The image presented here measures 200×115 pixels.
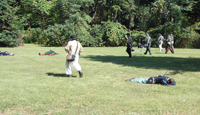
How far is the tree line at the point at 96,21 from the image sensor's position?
37469 millimetres

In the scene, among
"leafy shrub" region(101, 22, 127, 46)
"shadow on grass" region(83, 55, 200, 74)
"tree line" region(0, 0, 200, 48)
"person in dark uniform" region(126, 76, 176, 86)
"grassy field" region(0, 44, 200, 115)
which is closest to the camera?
"grassy field" region(0, 44, 200, 115)

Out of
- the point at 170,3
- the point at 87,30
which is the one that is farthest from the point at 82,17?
the point at 170,3

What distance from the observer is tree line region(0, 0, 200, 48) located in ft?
123

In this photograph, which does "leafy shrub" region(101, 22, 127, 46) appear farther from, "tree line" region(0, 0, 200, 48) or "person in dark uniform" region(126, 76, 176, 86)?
"person in dark uniform" region(126, 76, 176, 86)

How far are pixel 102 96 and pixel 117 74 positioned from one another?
4388 mm

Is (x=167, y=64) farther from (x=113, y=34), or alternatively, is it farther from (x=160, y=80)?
(x=113, y=34)

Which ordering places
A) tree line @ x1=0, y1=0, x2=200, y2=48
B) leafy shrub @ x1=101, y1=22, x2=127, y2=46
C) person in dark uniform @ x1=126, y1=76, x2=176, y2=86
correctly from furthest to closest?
leafy shrub @ x1=101, y1=22, x2=127, y2=46
tree line @ x1=0, y1=0, x2=200, y2=48
person in dark uniform @ x1=126, y1=76, x2=176, y2=86

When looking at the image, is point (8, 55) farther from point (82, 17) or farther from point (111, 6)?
point (111, 6)

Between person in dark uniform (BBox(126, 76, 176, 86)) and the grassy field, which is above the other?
person in dark uniform (BBox(126, 76, 176, 86))

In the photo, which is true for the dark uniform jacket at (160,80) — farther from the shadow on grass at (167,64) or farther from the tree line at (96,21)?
the tree line at (96,21)

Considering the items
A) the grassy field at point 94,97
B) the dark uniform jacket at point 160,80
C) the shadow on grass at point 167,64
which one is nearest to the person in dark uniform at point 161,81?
the dark uniform jacket at point 160,80

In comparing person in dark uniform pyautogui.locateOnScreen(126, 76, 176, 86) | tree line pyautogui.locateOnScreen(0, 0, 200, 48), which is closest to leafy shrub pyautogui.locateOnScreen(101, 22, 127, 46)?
tree line pyautogui.locateOnScreen(0, 0, 200, 48)

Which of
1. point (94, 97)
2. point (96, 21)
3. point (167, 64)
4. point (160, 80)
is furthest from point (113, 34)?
point (94, 97)

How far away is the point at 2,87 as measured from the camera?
855cm
